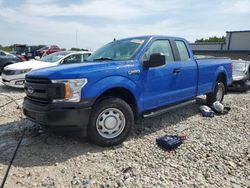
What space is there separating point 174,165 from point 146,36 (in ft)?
8.99

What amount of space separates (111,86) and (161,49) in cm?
174

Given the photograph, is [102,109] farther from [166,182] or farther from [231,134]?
[231,134]

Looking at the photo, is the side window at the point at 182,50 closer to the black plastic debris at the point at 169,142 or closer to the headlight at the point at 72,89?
the black plastic debris at the point at 169,142

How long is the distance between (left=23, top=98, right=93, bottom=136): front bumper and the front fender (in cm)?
15

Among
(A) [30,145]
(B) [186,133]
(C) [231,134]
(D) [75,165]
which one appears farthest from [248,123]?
(A) [30,145]

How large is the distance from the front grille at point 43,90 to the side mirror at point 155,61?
1.64 metres

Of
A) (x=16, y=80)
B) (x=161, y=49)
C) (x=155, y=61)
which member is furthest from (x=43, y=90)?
(x=16, y=80)

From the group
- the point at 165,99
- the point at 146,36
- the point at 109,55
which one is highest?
the point at 146,36

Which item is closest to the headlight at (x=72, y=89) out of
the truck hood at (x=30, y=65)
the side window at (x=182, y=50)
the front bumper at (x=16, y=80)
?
the side window at (x=182, y=50)

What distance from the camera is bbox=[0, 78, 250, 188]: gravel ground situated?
3.67 metres

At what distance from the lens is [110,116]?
15.4ft

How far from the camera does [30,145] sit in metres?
4.77

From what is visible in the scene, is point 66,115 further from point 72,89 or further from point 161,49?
point 161,49

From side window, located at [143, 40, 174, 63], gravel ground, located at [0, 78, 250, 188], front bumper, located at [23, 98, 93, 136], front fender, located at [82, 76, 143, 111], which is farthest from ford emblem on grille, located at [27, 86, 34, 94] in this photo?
side window, located at [143, 40, 174, 63]
